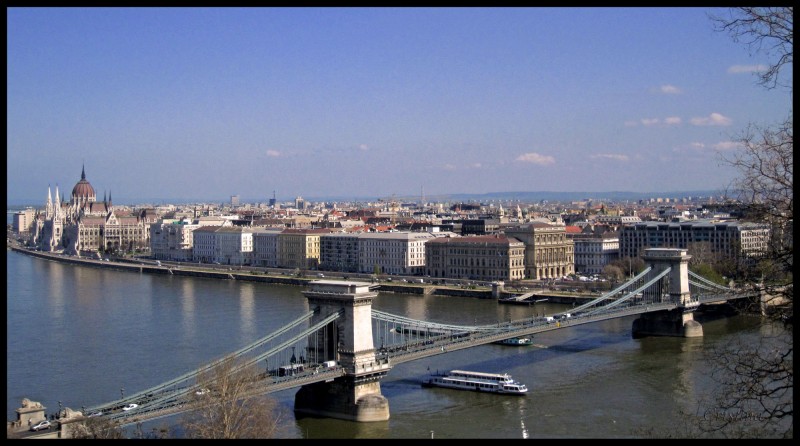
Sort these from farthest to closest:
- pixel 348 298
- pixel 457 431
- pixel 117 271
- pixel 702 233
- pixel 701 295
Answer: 1. pixel 117 271
2. pixel 702 233
3. pixel 701 295
4. pixel 348 298
5. pixel 457 431

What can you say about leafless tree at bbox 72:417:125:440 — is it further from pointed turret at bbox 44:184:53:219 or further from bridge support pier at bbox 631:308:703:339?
pointed turret at bbox 44:184:53:219

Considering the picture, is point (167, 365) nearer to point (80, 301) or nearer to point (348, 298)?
point (348, 298)

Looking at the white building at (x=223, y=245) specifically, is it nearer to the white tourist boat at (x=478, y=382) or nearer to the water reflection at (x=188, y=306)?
the water reflection at (x=188, y=306)

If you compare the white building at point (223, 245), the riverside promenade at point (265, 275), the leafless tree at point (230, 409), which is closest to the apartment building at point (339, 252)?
the riverside promenade at point (265, 275)

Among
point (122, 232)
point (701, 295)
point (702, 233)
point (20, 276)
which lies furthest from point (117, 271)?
point (701, 295)

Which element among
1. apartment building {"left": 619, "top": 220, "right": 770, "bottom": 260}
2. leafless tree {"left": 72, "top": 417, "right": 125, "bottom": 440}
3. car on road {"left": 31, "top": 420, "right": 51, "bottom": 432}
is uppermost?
apartment building {"left": 619, "top": 220, "right": 770, "bottom": 260}

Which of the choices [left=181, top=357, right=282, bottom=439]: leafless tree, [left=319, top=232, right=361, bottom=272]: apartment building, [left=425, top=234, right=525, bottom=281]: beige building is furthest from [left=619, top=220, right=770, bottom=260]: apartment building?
[left=181, top=357, right=282, bottom=439]: leafless tree
